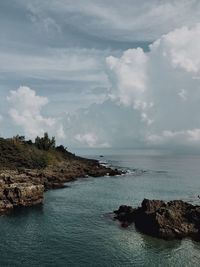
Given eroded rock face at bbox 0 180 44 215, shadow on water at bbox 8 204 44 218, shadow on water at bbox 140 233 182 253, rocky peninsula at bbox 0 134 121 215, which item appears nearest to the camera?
shadow on water at bbox 140 233 182 253

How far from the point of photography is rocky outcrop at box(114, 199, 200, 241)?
270 ft

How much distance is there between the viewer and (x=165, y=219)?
85000mm

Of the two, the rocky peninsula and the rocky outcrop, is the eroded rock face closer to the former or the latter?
the rocky peninsula

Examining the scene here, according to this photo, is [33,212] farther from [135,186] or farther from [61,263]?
[135,186]

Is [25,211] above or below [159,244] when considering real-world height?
above

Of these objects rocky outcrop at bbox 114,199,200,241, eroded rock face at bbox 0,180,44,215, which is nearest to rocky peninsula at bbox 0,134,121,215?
eroded rock face at bbox 0,180,44,215

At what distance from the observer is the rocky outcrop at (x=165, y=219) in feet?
270

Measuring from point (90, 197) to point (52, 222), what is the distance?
39446mm

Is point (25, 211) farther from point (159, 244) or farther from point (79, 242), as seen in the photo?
point (159, 244)

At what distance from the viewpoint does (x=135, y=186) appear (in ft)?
539

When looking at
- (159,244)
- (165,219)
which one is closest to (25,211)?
(165,219)

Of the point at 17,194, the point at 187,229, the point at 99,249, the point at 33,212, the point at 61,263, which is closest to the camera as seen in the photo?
the point at 61,263

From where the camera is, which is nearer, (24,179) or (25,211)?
(25,211)

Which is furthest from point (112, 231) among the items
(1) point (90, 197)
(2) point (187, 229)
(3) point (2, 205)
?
(1) point (90, 197)
